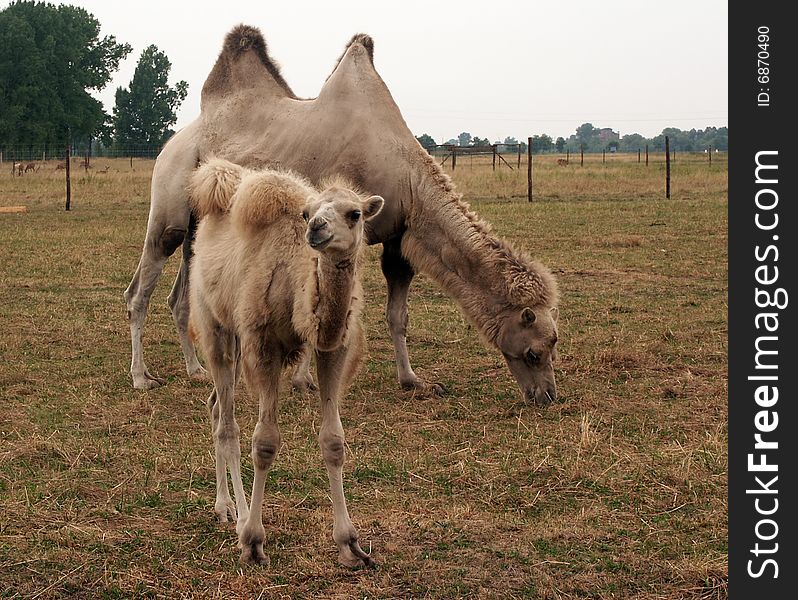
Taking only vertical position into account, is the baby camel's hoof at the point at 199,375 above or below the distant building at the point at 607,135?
below

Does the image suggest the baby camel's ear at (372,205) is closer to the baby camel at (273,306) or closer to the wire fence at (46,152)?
the baby camel at (273,306)

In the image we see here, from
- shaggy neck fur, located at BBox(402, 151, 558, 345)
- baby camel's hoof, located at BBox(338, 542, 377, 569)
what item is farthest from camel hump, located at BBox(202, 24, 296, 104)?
baby camel's hoof, located at BBox(338, 542, 377, 569)

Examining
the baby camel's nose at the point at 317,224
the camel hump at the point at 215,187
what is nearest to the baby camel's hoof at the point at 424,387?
the camel hump at the point at 215,187

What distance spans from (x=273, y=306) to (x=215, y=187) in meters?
0.95

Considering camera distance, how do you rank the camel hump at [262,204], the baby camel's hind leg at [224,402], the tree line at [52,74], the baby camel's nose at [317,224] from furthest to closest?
the tree line at [52,74]
the baby camel's hind leg at [224,402]
the camel hump at [262,204]
the baby camel's nose at [317,224]

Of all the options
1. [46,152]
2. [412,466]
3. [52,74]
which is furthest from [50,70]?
[412,466]

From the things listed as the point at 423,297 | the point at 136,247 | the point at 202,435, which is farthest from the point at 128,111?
the point at 202,435

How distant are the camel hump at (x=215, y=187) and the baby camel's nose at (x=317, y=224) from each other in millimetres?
1240

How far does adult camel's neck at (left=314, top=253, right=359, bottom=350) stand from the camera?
13.2 feet

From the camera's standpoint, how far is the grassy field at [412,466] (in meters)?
4.21

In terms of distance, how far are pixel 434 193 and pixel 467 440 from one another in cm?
217

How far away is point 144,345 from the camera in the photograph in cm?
923

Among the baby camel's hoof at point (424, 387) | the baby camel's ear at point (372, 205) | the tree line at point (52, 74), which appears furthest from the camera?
the tree line at point (52, 74)

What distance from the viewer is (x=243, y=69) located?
8633mm
